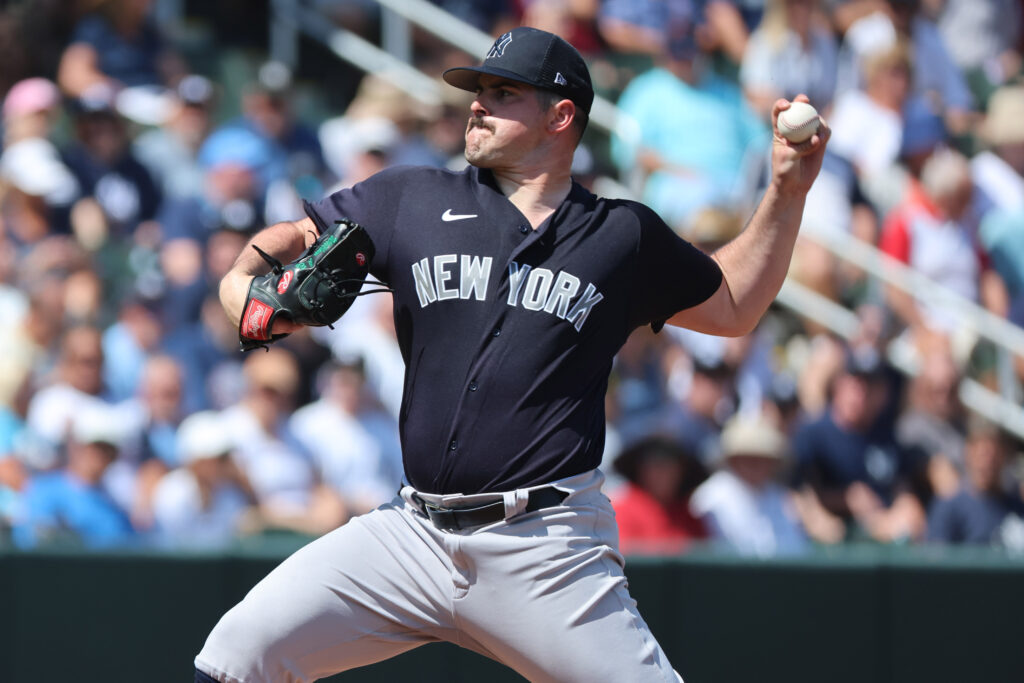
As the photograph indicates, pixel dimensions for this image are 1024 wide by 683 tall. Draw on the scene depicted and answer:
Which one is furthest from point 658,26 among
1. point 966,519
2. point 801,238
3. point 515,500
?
point 515,500

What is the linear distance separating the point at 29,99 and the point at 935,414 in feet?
17.2

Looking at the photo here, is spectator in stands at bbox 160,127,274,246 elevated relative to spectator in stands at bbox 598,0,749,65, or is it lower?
lower

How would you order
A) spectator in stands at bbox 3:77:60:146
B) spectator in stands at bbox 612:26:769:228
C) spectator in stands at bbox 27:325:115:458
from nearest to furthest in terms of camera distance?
spectator in stands at bbox 27:325:115:458 < spectator in stands at bbox 3:77:60:146 < spectator in stands at bbox 612:26:769:228

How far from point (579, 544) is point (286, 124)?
5.71 metres

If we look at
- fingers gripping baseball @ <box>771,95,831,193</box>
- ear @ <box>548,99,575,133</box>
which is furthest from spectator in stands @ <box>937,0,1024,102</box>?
ear @ <box>548,99,575,133</box>

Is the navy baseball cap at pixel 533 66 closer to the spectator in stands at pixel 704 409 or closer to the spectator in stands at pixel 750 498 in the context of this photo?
the spectator in stands at pixel 750 498

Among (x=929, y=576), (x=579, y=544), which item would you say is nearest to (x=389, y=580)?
(x=579, y=544)

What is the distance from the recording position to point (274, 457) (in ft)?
23.1

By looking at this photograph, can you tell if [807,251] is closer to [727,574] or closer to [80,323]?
[727,574]

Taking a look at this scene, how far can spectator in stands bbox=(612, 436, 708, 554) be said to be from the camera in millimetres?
6574

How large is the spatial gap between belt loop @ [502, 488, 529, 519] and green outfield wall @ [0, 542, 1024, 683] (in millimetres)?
2202

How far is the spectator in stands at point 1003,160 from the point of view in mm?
9023

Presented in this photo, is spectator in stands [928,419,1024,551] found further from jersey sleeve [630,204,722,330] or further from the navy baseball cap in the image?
the navy baseball cap

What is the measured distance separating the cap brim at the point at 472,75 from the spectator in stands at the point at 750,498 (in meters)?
3.37
